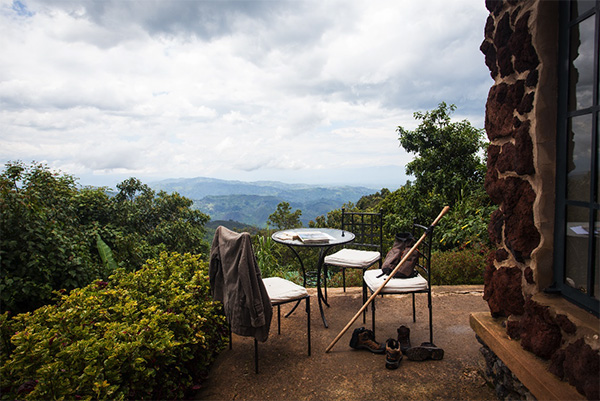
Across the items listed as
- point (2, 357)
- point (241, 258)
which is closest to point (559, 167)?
point (241, 258)

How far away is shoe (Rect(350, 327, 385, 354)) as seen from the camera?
9.07 ft

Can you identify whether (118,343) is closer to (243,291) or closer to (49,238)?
(243,291)

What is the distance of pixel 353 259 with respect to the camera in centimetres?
353

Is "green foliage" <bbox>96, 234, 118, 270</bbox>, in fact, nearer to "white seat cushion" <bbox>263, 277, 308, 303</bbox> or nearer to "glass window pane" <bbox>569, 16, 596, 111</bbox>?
"white seat cushion" <bbox>263, 277, 308, 303</bbox>

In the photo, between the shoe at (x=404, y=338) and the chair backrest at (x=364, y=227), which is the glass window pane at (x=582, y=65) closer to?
the shoe at (x=404, y=338)

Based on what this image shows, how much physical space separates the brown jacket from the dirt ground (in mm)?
397

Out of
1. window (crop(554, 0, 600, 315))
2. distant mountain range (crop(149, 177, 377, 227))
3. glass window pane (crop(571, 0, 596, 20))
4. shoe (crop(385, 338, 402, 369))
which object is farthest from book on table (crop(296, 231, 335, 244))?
distant mountain range (crop(149, 177, 377, 227))

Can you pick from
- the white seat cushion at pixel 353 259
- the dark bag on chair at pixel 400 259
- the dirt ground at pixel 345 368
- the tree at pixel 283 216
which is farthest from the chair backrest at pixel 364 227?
the tree at pixel 283 216

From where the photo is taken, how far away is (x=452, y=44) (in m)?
3.73

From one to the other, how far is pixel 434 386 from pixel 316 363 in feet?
2.85

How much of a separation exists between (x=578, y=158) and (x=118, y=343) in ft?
8.45

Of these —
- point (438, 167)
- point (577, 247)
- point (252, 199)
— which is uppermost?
point (438, 167)

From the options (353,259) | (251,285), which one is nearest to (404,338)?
(353,259)

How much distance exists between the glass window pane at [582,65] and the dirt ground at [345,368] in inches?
71.0
